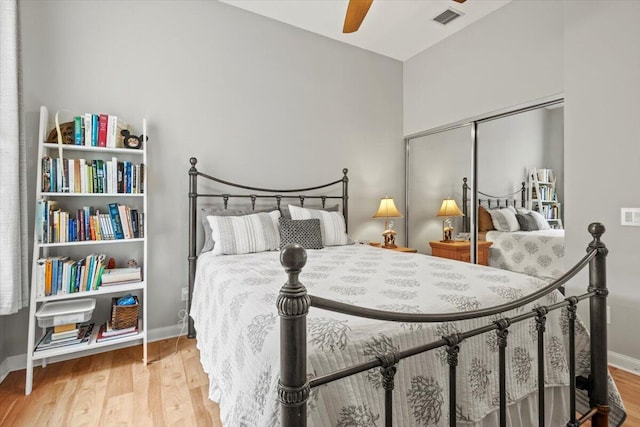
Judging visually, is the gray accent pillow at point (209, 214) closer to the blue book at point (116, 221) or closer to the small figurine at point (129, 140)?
the blue book at point (116, 221)

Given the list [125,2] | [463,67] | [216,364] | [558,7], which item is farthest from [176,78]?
[558,7]

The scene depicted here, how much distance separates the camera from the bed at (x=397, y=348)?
0.82 metres

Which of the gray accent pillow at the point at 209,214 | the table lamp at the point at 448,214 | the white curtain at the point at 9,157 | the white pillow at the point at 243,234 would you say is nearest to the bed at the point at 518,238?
the table lamp at the point at 448,214

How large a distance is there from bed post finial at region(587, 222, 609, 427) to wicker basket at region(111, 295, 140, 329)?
8.83ft

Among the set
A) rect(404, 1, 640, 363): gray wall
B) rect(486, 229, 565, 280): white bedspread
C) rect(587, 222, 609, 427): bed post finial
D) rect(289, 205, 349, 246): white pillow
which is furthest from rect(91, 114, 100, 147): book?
rect(486, 229, 565, 280): white bedspread

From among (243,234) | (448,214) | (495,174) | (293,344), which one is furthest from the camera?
(448,214)

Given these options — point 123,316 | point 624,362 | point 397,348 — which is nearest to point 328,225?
point 123,316

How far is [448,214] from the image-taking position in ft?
11.6

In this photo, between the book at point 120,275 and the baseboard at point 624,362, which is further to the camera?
the book at point 120,275

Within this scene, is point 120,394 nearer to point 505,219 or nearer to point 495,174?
point 505,219

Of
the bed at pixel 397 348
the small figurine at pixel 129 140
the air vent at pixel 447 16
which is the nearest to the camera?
the bed at pixel 397 348

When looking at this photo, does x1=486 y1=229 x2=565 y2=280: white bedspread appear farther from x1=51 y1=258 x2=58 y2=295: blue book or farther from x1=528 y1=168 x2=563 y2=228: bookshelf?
x1=51 y1=258 x2=58 y2=295: blue book

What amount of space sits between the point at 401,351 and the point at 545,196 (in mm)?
2423

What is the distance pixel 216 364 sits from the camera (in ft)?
4.97
